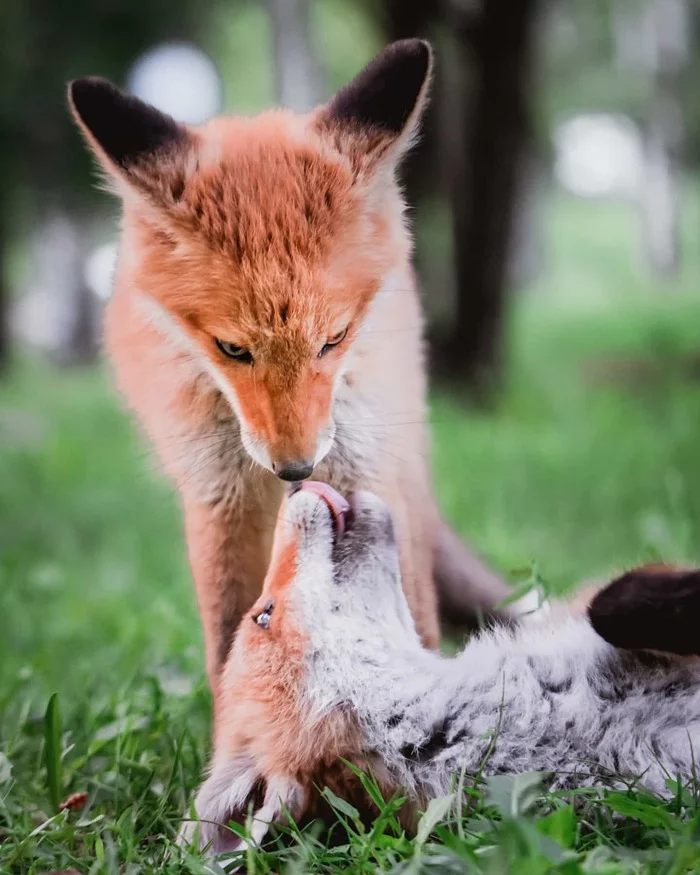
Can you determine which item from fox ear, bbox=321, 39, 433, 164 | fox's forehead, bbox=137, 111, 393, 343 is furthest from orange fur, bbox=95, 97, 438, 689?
fox ear, bbox=321, 39, 433, 164

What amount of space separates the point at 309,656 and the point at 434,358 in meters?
6.79

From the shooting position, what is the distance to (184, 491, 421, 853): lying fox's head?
2385mm

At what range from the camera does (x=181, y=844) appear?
7.50 feet

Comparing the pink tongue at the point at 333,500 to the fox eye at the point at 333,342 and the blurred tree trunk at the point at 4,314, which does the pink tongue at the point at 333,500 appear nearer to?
the fox eye at the point at 333,342

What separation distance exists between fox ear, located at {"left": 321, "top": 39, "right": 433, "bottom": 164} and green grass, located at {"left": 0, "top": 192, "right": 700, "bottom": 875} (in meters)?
1.28

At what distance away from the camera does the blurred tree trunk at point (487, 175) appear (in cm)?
841

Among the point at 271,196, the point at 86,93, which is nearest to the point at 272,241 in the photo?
the point at 271,196

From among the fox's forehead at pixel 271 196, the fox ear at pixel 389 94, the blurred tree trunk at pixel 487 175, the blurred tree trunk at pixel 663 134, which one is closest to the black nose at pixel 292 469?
the fox's forehead at pixel 271 196

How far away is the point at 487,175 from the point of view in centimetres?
856

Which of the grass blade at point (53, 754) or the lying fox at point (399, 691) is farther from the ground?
the lying fox at point (399, 691)

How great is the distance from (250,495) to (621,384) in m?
7.41

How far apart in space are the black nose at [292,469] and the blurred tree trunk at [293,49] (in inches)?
294

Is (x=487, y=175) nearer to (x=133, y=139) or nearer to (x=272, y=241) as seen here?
(x=133, y=139)

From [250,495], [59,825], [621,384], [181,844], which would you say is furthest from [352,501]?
→ [621,384]
